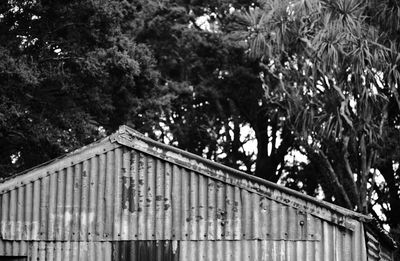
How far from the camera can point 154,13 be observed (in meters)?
33.3

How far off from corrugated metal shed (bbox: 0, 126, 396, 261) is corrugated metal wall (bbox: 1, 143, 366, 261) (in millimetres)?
15

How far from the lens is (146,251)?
12.3 meters

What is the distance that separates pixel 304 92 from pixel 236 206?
15.8m

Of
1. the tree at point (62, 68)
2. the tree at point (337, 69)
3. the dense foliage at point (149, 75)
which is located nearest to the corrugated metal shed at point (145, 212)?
the dense foliage at point (149, 75)

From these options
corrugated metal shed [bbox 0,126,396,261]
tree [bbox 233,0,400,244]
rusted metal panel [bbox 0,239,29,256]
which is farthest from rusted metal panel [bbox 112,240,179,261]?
tree [bbox 233,0,400,244]

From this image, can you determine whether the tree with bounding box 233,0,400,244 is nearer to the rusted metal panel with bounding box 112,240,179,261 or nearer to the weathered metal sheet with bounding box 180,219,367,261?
the weathered metal sheet with bounding box 180,219,367,261

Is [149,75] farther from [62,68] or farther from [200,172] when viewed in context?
[200,172]

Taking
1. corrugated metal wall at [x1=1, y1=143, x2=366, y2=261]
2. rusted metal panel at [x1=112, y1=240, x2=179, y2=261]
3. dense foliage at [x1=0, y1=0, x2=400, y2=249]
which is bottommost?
rusted metal panel at [x1=112, y1=240, x2=179, y2=261]

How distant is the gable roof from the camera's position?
1212 cm

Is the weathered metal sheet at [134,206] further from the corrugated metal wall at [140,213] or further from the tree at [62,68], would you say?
the tree at [62,68]

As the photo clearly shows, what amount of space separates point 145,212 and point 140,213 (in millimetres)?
76

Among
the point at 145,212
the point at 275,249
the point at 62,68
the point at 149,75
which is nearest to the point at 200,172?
the point at 145,212

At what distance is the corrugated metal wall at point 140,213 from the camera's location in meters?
12.3

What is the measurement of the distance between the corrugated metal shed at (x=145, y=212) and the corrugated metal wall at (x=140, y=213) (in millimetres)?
15
